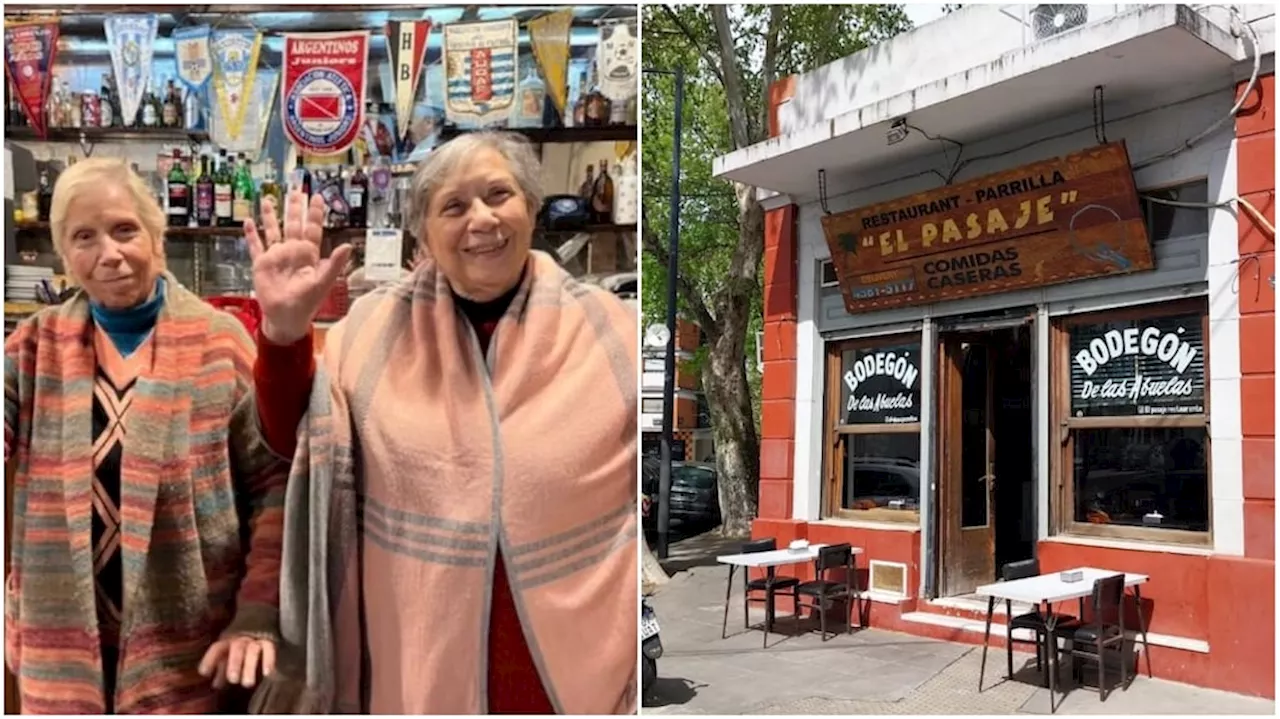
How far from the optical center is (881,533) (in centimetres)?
742

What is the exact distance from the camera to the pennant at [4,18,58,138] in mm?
3141

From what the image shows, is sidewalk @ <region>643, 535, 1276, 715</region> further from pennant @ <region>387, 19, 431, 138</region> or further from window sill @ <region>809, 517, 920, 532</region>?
pennant @ <region>387, 19, 431, 138</region>

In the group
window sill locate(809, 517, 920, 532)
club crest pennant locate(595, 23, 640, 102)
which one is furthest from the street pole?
club crest pennant locate(595, 23, 640, 102)

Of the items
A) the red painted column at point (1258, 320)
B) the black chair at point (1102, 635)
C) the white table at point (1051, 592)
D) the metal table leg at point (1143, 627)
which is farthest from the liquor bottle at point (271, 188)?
the metal table leg at point (1143, 627)

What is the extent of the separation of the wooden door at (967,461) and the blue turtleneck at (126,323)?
5.60 metres

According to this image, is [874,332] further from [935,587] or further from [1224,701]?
[1224,701]

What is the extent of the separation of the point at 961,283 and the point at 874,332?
0.87 meters

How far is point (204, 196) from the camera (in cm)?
309

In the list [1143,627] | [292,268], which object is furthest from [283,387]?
[1143,627]

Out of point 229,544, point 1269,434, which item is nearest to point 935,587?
point 1269,434

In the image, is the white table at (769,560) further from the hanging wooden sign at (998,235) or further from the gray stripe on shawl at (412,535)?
the gray stripe on shawl at (412,535)

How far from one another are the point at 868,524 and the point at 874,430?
72 cm

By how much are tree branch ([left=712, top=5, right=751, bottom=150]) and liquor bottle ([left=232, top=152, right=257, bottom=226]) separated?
5.94 meters

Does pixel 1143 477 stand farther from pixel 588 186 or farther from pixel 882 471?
pixel 588 186
